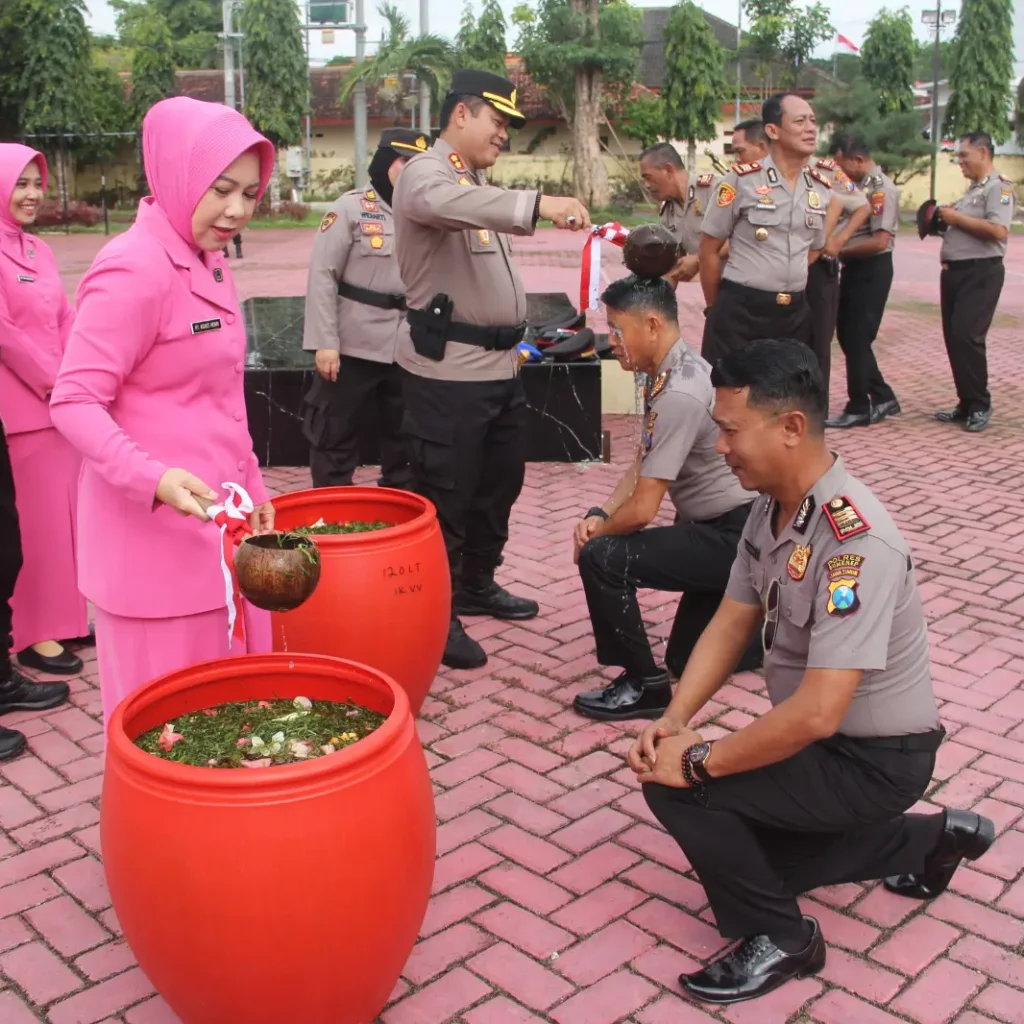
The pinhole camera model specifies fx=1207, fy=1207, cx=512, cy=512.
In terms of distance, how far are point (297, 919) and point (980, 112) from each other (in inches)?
1733

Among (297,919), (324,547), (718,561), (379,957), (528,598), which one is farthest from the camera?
(528,598)

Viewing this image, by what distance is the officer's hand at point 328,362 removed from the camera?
17.6 feet

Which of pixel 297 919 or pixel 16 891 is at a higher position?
pixel 297 919

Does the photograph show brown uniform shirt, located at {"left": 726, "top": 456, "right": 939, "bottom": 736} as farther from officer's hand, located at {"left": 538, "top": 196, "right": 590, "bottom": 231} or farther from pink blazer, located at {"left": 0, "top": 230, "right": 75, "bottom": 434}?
pink blazer, located at {"left": 0, "top": 230, "right": 75, "bottom": 434}

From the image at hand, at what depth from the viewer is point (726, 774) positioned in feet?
8.73

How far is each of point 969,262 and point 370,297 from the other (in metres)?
4.65

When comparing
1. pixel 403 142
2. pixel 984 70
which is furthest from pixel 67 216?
pixel 984 70

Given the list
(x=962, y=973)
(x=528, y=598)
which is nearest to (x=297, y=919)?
Result: (x=962, y=973)

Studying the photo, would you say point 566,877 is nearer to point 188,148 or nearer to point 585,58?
point 188,148

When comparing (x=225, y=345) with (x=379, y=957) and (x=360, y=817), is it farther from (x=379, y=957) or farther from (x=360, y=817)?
(x=379, y=957)

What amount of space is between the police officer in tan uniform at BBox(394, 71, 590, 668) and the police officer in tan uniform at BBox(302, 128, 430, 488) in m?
0.99

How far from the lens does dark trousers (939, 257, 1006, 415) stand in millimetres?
8078

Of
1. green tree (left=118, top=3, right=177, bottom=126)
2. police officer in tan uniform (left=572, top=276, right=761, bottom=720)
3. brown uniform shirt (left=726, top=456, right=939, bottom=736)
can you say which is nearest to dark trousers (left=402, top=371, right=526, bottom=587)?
police officer in tan uniform (left=572, top=276, right=761, bottom=720)

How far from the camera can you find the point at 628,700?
13.4ft
